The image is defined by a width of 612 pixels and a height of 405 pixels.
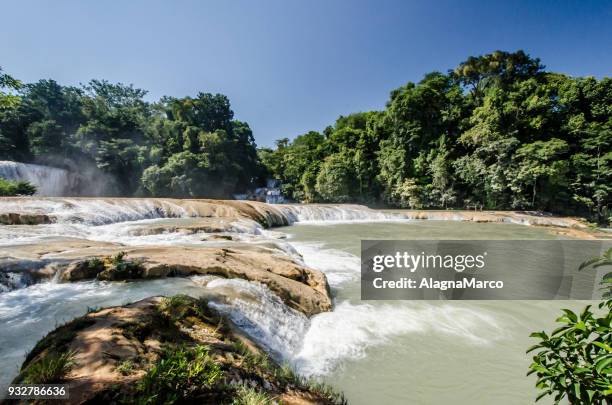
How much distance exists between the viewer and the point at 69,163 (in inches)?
1172

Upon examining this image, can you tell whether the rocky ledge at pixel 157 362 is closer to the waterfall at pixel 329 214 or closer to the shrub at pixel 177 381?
the shrub at pixel 177 381

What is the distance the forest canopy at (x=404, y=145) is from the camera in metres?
20.4

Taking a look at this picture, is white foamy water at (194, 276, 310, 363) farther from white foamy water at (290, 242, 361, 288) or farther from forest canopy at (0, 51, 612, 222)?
forest canopy at (0, 51, 612, 222)

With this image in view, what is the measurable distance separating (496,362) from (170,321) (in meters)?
4.35

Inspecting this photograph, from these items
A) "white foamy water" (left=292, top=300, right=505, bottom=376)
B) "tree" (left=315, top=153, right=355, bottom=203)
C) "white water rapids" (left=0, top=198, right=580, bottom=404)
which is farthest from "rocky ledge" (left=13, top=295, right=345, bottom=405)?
"tree" (left=315, top=153, right=355, bottom=203)

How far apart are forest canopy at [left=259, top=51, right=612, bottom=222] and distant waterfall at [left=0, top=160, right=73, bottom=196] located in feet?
83.2

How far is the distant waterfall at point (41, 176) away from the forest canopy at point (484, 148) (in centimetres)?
2535

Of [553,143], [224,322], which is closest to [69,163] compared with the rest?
[224,322]

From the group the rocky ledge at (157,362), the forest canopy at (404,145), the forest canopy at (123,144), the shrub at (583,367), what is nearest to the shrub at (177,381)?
the rocky ledge at (157,362)

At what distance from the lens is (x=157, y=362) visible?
209 cm

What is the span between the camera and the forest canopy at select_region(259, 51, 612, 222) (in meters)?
19.8

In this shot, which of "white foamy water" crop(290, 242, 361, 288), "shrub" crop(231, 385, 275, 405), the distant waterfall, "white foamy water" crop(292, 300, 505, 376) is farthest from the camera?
the distant waterfall

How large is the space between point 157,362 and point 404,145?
29.0 meters

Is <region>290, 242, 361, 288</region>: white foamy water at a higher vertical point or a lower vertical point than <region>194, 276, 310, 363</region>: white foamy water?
lower
